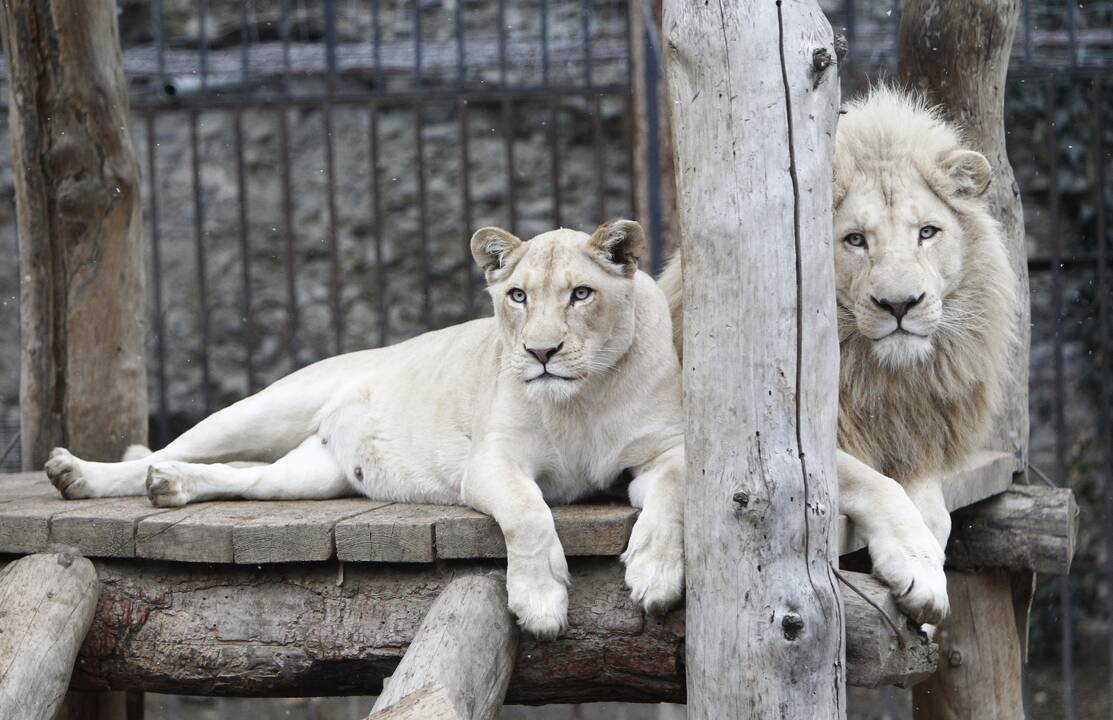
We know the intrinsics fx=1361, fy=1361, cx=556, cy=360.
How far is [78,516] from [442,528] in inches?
43.0

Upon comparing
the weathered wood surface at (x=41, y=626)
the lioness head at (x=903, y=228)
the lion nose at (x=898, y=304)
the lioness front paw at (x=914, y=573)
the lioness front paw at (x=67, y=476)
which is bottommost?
the weathered wood surface at (x=41, y=626)

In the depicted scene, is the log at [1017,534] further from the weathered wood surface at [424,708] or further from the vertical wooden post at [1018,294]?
the weathered wood surface at [424,708]

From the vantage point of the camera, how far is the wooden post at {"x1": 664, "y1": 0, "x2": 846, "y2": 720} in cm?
298

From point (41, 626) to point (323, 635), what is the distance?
0.73 metres

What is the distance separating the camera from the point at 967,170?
3.96 m

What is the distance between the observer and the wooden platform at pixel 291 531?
349cm

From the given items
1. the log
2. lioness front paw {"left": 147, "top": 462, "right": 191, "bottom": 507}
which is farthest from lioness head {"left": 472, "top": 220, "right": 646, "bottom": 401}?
the log

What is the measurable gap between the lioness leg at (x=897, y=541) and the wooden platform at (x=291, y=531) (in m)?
0.07

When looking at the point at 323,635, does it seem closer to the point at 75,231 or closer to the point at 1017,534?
the point at 75,231

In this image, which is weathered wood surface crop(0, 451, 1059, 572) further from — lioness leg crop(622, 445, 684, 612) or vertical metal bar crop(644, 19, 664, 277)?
vertical metal bar crop(644, 19, 664, 277)

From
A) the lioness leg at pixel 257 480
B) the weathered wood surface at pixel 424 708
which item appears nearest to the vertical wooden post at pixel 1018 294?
the lioness leg at pixel 257 480

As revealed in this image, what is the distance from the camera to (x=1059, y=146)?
7.97 meters

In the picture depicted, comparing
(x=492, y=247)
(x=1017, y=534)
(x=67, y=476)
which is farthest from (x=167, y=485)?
(x=1017, y=534)

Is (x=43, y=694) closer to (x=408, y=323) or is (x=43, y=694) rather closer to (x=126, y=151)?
(x=126, y=151)
